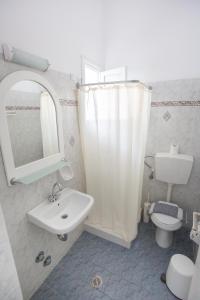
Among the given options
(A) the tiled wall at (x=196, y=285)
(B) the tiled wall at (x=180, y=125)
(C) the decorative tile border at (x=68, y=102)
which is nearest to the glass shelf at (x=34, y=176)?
(C) the decorative tile border at (x=68, y=102)

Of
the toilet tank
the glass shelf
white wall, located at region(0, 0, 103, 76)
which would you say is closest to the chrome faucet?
the glass shelf

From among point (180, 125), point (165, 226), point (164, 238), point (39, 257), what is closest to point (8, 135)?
point (39, 257)

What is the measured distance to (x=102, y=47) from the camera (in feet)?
7.18

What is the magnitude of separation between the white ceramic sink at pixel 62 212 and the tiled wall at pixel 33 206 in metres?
0.08

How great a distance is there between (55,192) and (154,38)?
214 centimetres

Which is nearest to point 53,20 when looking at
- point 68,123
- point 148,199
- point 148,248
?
point 68,123

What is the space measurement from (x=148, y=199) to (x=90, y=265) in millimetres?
1191

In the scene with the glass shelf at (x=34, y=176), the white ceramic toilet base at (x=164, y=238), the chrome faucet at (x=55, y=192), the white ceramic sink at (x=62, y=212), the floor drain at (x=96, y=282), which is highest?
the glass shelf at (x=34, y=176)

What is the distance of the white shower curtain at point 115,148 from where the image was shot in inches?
60.2

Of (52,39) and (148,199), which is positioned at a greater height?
(52,39)

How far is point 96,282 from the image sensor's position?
1.54 metres

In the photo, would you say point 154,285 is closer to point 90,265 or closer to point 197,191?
point 90,265

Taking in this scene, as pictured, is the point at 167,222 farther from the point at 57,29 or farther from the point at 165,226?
the point at 57,29

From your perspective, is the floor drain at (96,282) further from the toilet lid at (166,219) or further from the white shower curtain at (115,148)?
the toilet lid at (166,219)
